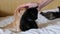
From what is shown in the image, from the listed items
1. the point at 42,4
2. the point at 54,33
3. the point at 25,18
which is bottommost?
the point at 54,33

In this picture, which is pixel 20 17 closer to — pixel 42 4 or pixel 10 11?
pixel 42 4

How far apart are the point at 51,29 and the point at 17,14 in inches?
12.1

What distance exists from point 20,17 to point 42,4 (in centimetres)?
21

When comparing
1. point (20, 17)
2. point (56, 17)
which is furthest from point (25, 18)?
point (56, 17)

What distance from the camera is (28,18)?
1067 mm

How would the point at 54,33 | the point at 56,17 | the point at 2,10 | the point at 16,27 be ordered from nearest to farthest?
the point at 54,33 < the point at 16,27 < the point at 56,17 < the point at 2,10

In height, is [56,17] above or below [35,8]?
below

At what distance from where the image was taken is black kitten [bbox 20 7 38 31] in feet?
3.51

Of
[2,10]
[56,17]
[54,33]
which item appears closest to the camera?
[54,33]

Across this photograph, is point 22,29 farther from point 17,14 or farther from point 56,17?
point 56,17

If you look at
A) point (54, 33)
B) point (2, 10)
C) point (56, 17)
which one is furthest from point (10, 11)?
point (54, 33)

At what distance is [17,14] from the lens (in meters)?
1.15

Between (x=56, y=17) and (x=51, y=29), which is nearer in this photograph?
(x=51, y=29)

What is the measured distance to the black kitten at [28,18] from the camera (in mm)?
1070
